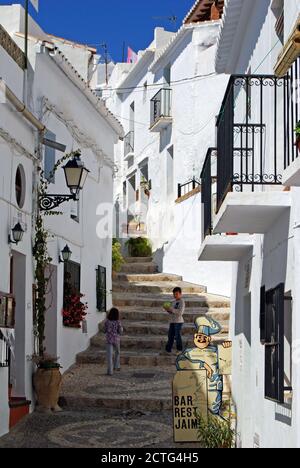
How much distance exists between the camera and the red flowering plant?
1803 cm

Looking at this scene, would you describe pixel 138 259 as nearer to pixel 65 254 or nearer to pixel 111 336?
pixel 111 336

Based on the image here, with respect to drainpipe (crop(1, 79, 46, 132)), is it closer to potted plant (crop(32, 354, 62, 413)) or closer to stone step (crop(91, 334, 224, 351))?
potted plant (crop(32, 354, 62, 413))

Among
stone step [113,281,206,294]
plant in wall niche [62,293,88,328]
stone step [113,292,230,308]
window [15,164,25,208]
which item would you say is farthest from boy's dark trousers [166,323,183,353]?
window [15,164,25,208]

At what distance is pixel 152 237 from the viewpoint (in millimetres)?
29641

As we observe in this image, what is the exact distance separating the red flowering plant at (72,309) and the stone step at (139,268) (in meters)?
8.32

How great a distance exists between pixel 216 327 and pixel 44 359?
Answer: 3711 mm

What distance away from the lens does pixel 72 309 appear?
60.0 feet

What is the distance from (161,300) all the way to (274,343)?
15.1 metres

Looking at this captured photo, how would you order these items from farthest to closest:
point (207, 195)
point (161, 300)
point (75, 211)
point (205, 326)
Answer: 1. point (161, 300)
2. point (75, 211)
3. point (205, 326)
4. point (207, 195)

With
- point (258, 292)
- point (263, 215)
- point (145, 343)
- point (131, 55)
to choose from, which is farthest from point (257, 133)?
point (131, 55)

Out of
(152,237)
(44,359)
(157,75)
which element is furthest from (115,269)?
(44,359)

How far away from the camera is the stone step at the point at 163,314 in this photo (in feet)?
70.5

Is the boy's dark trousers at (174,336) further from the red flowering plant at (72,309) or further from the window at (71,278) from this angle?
the window at (71,278)

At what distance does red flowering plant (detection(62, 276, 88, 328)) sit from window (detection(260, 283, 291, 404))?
950 centimetres
